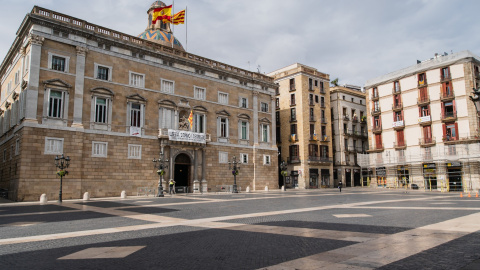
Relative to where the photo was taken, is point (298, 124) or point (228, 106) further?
point (298, 124)

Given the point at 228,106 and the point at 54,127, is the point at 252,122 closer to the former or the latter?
the point at 228,106

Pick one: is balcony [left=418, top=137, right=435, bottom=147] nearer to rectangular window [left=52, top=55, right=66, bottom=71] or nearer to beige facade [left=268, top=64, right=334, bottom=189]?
beige facade [left=268, top=64, right=334, bottom=189]

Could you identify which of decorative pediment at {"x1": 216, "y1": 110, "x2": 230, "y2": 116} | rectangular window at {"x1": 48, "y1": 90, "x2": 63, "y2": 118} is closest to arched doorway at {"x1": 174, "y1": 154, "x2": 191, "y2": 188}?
decorative pediment at {"x1": 216, "y1": 110, "x2": 230, "y2": 116}

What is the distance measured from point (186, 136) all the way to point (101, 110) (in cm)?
933

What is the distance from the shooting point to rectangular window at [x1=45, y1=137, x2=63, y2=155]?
27953 mm

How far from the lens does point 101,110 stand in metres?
31.8

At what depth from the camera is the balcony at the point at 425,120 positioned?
45406 millimetres

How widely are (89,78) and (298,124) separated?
33008 millimetres

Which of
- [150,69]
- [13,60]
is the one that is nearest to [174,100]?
[150,69]

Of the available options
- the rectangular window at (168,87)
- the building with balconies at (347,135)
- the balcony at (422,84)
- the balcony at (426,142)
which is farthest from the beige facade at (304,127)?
the rectangular window at (168,87)

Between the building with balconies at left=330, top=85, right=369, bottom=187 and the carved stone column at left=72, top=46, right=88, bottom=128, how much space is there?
141ft

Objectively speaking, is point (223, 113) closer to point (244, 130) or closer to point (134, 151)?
point (244, 130)

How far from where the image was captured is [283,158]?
5525cm

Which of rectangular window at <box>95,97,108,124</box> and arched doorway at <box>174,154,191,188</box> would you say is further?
arched doorway at <box>174,154,191,188</box>
